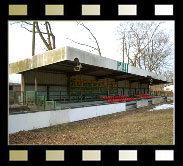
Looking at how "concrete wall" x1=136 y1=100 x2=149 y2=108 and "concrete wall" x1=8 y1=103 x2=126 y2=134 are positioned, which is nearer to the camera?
"concrete wall" x1=8 y1=103 x2=126 y2=134

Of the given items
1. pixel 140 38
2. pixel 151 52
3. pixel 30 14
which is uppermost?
pixel 140 38

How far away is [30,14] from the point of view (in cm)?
280

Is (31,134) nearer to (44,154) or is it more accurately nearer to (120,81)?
(44,154)

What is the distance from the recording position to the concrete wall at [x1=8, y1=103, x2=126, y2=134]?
6338 mm

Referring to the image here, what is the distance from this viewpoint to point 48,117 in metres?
7.67

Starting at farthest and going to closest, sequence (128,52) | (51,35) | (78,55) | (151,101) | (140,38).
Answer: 1. (128,52)
2. (140,38)
3. (151,101)
4. (51,35)
5. (78,55)

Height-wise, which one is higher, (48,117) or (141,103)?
(48,117)

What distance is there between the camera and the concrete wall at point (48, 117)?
6.34m

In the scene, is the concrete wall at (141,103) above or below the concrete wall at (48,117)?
below

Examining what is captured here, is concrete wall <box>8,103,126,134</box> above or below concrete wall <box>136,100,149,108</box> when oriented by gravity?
above

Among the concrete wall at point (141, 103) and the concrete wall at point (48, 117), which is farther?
the concrete wall at point (141, 103)

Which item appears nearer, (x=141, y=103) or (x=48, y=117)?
(x=48, y=117)
